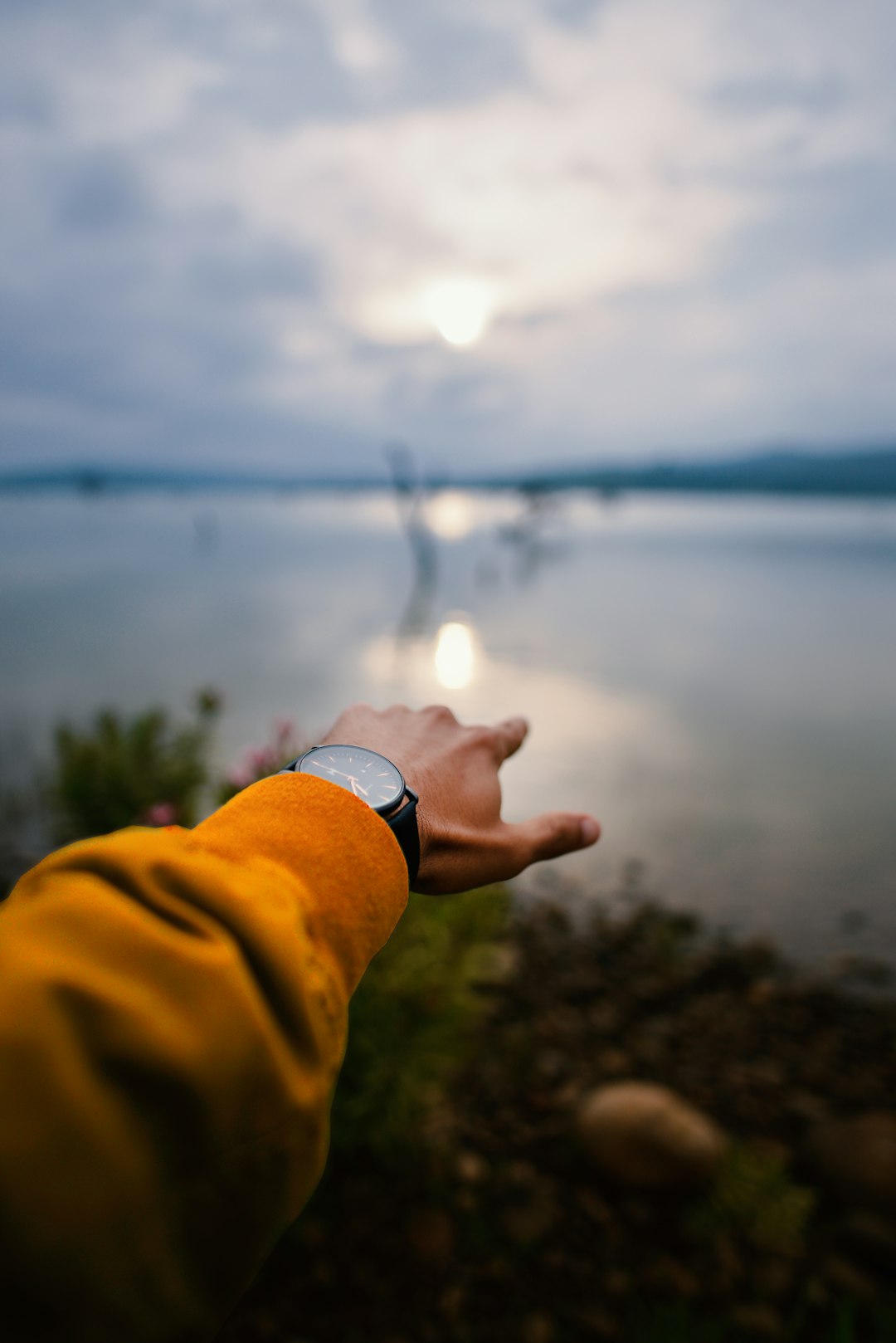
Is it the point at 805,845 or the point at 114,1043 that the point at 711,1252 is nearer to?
the point at 114,1043

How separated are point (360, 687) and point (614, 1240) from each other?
900cm

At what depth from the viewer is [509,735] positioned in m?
1.57

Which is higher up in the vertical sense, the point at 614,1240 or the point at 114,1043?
the point at 114,1043

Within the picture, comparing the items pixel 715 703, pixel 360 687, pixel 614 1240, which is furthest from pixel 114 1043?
pixel 715 703

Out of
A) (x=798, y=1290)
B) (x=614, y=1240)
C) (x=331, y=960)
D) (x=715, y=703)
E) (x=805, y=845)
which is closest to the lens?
(x=331, y=960)

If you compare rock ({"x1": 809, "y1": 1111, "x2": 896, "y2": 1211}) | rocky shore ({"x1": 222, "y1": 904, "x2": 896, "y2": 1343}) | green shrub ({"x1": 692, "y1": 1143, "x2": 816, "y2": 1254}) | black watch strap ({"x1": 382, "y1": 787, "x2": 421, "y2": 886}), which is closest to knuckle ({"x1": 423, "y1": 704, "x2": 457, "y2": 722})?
black watch strap ({"x1": 382, "y1": 787, "x2": 421, "y2": 886})

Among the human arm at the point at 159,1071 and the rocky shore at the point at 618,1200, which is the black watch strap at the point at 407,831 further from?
the rocky shore at the point at 618,1200

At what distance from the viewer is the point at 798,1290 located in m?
2.22

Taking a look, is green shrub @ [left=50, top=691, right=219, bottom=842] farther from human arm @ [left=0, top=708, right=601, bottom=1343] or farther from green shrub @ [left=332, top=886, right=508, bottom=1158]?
human arm @ [left=0, top=708, right=601, bottom=1343]

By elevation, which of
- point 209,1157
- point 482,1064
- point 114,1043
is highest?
point 114,1043

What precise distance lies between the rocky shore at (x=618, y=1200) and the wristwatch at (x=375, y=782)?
195 cm

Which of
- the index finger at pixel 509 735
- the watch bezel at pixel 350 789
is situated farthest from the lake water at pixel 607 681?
the watch bezel at pixel 350 789

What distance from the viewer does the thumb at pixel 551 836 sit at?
48.1 inches

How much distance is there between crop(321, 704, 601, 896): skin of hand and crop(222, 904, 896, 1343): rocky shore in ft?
5.99
